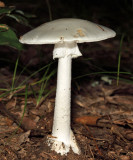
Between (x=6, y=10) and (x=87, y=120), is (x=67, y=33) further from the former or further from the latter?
(x=87, y=120)

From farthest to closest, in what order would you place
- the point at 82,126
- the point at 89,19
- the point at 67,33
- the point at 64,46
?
the point at 89,19 → the point at 82,126 → the point at 64,46 → the point at 67,33

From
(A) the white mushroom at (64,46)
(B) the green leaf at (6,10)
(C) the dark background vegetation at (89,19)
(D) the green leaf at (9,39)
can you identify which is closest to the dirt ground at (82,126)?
(A) the white mushroom at (64,46)

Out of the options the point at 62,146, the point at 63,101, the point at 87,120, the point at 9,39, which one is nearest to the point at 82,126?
the point at 87,120

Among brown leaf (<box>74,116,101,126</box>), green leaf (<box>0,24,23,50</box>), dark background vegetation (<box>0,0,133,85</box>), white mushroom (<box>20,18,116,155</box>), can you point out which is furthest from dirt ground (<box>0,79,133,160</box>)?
green leaf (<box>0,24,23,50</box>)

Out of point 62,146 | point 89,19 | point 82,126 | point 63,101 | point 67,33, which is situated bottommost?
point 62,146

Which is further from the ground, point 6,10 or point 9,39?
point 6,10

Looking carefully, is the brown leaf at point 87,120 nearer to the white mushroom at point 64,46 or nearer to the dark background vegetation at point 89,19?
the white mushroom at point 64,46

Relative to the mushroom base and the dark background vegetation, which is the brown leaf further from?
the dark background vegetation
